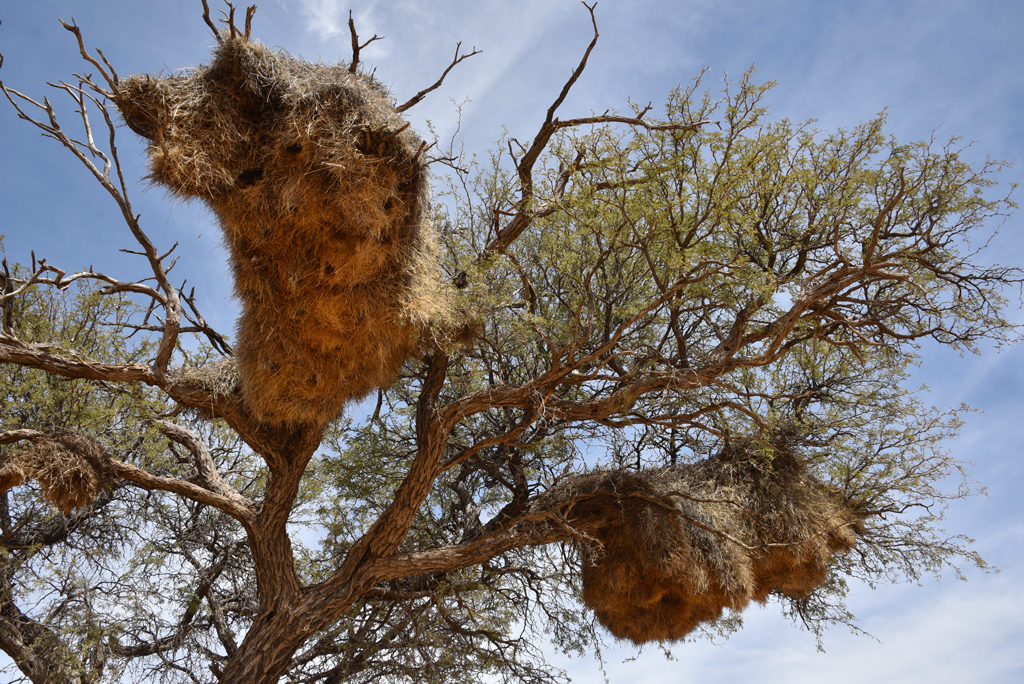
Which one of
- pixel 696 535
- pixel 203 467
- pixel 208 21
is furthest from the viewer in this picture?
pixel 203 467

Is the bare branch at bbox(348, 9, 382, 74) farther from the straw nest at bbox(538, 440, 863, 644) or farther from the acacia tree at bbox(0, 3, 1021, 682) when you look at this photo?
the straw nest at bbox(538, 440, 863, 644)

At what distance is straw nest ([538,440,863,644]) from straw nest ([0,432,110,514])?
162 inches

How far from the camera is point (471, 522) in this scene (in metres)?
9.07

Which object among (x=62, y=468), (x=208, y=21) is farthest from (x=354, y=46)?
(x=62, y=468)

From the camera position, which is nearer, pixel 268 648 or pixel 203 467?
pixel 268 648

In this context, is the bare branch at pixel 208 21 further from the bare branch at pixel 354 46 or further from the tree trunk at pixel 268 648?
the tree trunk at pixel 268 648

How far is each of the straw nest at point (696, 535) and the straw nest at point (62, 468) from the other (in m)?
4.12

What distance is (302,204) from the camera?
5773 millimetres

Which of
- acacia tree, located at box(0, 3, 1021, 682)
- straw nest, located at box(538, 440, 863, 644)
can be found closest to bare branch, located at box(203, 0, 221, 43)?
acacia tree, located at box(0, 3, 1021, 682)

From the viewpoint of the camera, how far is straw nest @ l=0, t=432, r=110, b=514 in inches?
241

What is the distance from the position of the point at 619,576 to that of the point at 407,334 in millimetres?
3125

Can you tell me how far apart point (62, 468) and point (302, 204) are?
2.96 meters

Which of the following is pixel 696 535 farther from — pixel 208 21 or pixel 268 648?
pixel 208 21

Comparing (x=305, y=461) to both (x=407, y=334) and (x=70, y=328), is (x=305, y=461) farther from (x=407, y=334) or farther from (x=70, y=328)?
(x=70, y=328)
